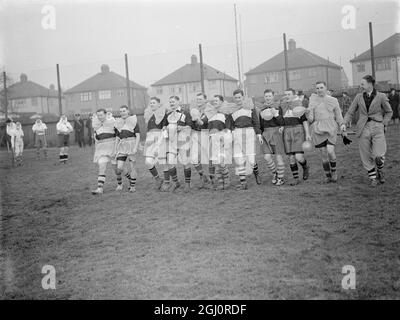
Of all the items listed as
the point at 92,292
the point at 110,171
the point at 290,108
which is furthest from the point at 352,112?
the point at 110,171

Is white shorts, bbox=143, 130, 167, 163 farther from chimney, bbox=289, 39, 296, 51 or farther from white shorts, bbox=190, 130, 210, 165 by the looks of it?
chimney, bbox=289, 39, 296, 51

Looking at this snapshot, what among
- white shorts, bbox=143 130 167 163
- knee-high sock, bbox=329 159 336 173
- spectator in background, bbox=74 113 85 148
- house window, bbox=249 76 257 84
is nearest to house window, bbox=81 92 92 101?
house window, bbox=249 76 257 84

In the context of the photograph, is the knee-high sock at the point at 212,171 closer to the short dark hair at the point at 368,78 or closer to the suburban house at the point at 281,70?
the short dark hair at the point at 368,78

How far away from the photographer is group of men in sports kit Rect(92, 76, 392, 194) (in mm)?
8242

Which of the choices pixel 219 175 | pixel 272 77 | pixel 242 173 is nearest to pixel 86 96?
pixel 272 77

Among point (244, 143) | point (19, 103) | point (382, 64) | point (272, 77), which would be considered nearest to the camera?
point (244, 143)

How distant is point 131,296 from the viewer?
14.2 ft

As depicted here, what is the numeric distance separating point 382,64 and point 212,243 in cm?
1910

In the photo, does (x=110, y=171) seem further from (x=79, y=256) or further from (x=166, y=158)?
(x=79, y=256)

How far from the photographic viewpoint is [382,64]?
2144cm

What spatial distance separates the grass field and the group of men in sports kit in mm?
533

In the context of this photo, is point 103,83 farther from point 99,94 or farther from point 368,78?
point 368,78

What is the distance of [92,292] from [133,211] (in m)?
3.09

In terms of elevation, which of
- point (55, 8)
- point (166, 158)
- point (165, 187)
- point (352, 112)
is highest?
point (55, 8)
